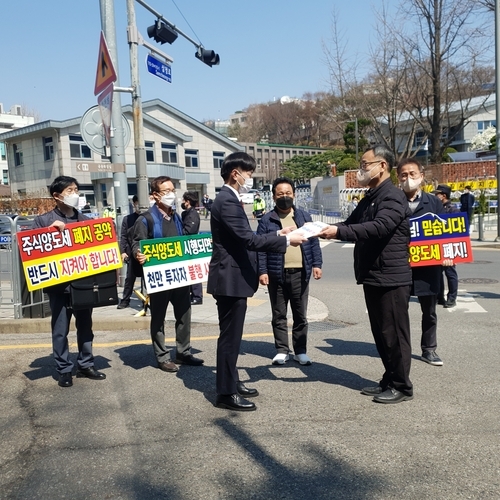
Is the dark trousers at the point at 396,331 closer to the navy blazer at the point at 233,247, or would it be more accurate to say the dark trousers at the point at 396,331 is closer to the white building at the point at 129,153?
the navy blazer at the point at 233,247

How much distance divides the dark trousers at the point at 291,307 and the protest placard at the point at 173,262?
828mm

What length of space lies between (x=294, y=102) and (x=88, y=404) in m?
96.0

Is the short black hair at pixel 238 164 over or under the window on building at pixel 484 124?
under

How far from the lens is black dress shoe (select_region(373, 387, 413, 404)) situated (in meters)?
4.71

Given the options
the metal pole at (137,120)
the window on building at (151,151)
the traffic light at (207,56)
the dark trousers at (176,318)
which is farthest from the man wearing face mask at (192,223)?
the window on building at (151,151)

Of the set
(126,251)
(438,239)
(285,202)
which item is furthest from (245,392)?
(126,251)

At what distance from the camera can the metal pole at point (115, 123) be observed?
951 centimetres

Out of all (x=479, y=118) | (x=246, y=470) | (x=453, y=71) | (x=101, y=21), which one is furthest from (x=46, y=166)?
A: (x=479, y=118)

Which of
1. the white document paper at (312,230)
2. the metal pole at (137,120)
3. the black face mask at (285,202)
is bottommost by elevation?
the white document paper at (312,230)

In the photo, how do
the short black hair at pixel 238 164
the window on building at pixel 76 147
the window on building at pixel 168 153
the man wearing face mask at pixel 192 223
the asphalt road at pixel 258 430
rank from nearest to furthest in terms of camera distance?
the asphalt road at pixel 258 430 < the short black hair at pixel 238 164 < the man wearing face mask at pixel 192 223 < the window on building at pixel 76 147 < the window on building at pixel 168 153

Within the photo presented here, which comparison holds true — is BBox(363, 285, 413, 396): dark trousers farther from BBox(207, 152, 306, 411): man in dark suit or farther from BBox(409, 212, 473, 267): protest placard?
BBox(409, 212, 473, 267): protest placard

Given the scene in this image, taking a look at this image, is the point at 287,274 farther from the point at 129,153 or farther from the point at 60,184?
the point at 129,153

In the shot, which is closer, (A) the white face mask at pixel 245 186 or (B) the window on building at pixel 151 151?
(A) the white face mask at pixel 245 186

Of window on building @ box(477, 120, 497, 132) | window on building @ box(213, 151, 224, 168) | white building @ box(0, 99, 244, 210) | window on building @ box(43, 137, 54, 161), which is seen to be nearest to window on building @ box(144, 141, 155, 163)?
white building @ box(0, 99, 244, 210)
